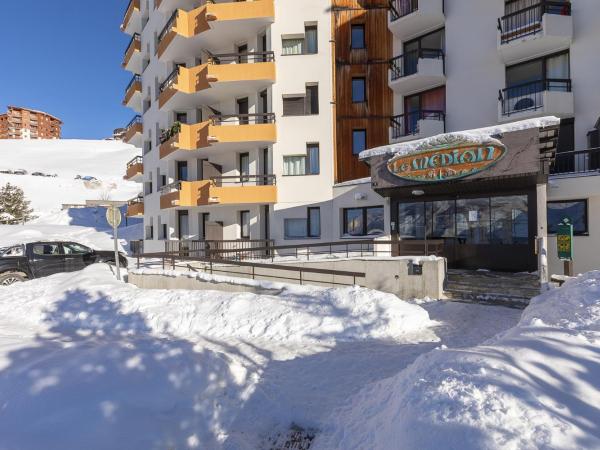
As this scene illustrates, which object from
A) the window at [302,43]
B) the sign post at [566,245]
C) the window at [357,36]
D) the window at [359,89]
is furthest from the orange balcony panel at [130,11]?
the sign post at [566,245]

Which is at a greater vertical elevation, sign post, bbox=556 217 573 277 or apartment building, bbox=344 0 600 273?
apartment building, bbox=344 0 600 273

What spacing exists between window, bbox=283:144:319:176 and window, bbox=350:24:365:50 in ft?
22.5

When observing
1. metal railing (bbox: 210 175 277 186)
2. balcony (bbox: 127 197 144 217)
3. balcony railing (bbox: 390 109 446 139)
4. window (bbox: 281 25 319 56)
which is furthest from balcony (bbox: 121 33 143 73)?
balcony railing (bbox: 390 109 446 139)

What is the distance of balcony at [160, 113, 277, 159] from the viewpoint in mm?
18547

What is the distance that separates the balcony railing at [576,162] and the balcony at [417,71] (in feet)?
22.3

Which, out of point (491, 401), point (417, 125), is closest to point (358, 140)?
point (417, 125)

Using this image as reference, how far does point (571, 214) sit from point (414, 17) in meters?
12.3

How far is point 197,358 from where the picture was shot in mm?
5418

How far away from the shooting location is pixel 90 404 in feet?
13.5

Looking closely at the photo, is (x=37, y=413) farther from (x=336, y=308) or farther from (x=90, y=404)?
(x=336, y=308)

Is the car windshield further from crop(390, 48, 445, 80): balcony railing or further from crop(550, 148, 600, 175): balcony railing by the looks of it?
crop(550, 148, 600, 175): balcony railing

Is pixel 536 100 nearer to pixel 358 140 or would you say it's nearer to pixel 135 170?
pixel 358 140

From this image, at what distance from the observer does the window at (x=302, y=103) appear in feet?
62.2

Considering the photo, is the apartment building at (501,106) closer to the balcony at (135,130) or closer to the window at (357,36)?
the window at (357,36)
